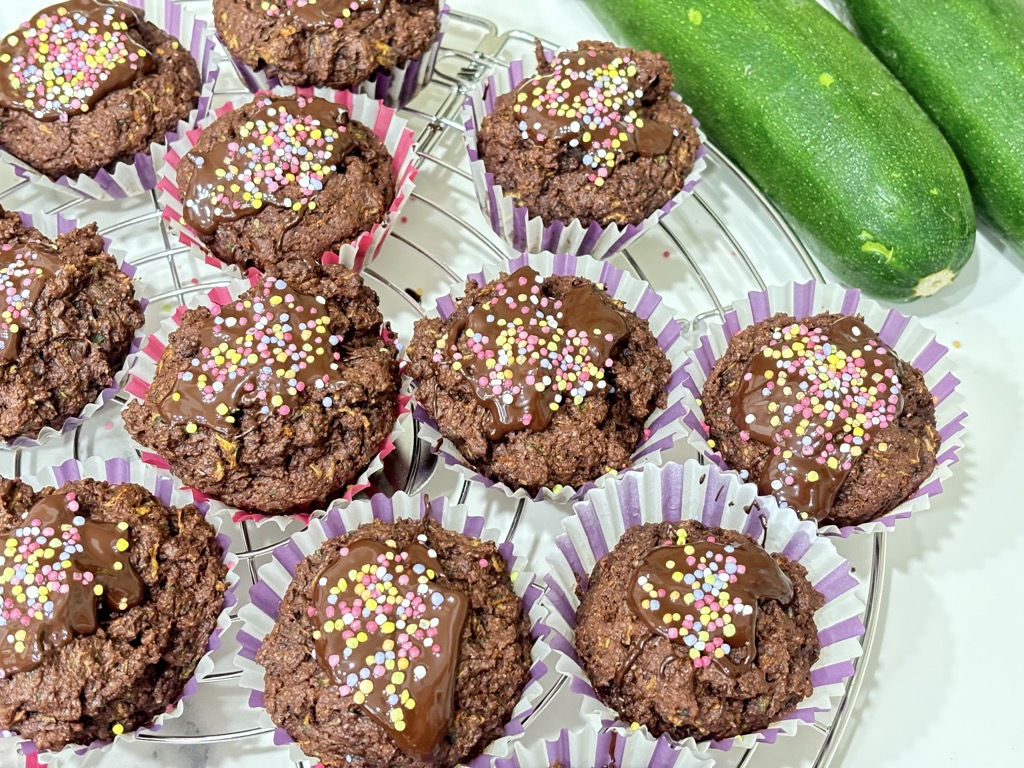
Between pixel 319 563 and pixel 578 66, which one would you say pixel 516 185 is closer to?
pixel 578 66

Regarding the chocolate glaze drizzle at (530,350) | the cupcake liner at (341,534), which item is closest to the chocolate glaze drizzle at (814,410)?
the chocolate glaze drizzle at (530,350)

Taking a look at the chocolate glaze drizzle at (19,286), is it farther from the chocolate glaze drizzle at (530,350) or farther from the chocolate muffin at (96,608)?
the chocolate glaze drizzle at (530,350)

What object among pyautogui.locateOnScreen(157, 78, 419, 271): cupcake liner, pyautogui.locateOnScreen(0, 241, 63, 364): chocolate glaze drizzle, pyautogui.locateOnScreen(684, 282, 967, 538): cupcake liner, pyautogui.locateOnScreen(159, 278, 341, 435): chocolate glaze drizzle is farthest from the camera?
pyautogui.locateOnScreen(157, 78, 419, 271): cupcake liner

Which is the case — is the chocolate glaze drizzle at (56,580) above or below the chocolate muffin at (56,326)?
below

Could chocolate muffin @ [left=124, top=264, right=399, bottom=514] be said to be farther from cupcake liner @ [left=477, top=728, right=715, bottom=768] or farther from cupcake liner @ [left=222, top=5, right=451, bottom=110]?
cupcake liner @ [left=222, top=5, right=451, bottom=110]

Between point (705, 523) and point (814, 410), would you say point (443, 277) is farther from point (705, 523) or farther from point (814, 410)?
point (814, 410)

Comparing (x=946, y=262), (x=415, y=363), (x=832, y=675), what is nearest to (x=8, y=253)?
(x=415, y=363)

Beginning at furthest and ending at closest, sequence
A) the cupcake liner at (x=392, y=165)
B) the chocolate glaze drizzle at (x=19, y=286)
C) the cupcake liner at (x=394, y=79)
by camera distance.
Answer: the cupcake liner at (x=394, y=79) → the cupcake liner at (x=392, y=165) → the chocolate glaze drizzle at (x=19, y=286)

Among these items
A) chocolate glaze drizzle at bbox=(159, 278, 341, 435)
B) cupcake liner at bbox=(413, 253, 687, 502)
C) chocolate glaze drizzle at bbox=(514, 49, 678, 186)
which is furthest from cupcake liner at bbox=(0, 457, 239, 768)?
chocolate glaze drizzle at bbox=(514, 49, 678, 186)
